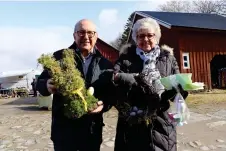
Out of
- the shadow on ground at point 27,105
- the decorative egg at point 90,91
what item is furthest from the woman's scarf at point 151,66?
the shadow on ground at point 27,105

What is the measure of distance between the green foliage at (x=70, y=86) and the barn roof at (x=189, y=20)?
645 inches

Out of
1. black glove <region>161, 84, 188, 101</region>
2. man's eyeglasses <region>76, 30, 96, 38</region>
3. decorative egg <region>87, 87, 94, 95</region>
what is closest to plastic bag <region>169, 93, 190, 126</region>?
black glove <region>161, 84, 188, 101</region>

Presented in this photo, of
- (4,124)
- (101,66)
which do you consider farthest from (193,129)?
(4,124)

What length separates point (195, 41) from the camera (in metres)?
19.7

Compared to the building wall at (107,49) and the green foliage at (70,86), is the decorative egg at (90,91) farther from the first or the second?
the building wall at (107,49)

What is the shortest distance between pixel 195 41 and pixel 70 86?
1808 cm

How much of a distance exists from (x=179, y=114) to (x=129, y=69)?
547 mm

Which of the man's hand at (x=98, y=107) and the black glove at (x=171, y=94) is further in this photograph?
the man's hand at (x=98, y=107)

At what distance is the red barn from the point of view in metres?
19.1

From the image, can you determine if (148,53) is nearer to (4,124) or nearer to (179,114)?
(179,114)

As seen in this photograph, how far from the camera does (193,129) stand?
25.0 feet

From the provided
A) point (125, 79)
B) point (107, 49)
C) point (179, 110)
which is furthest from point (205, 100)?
point (107, 49)

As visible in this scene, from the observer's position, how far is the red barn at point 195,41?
19.1 meters

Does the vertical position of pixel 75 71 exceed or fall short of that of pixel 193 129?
it exceeds it
